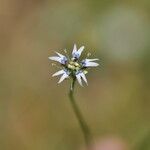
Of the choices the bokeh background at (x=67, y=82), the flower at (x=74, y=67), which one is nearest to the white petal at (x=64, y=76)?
the flower at (x=74, y=67)

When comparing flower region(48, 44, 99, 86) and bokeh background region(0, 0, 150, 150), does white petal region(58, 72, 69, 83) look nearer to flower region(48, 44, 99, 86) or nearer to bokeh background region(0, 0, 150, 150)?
flower region(48, 44, 99, 86)

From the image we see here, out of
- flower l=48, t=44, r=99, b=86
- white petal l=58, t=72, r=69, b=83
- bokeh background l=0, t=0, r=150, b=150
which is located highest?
bokeh background l=0, t=0, r=150, b=150

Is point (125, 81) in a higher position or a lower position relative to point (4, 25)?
lower

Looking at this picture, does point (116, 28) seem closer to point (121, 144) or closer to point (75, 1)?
point (75, 1)

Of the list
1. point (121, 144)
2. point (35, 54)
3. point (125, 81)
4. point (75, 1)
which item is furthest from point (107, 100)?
point (75, 1)

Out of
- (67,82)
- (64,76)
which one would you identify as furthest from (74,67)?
(67,82)

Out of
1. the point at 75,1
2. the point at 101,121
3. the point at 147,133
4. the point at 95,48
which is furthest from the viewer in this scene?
the point at 75,1

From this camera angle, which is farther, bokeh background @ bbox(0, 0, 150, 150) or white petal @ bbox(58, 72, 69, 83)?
bokeh background @ bbox(0, 0, 150, 150)

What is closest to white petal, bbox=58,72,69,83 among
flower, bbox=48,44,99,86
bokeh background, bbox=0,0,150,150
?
flower, bbox=48,44,99,86
